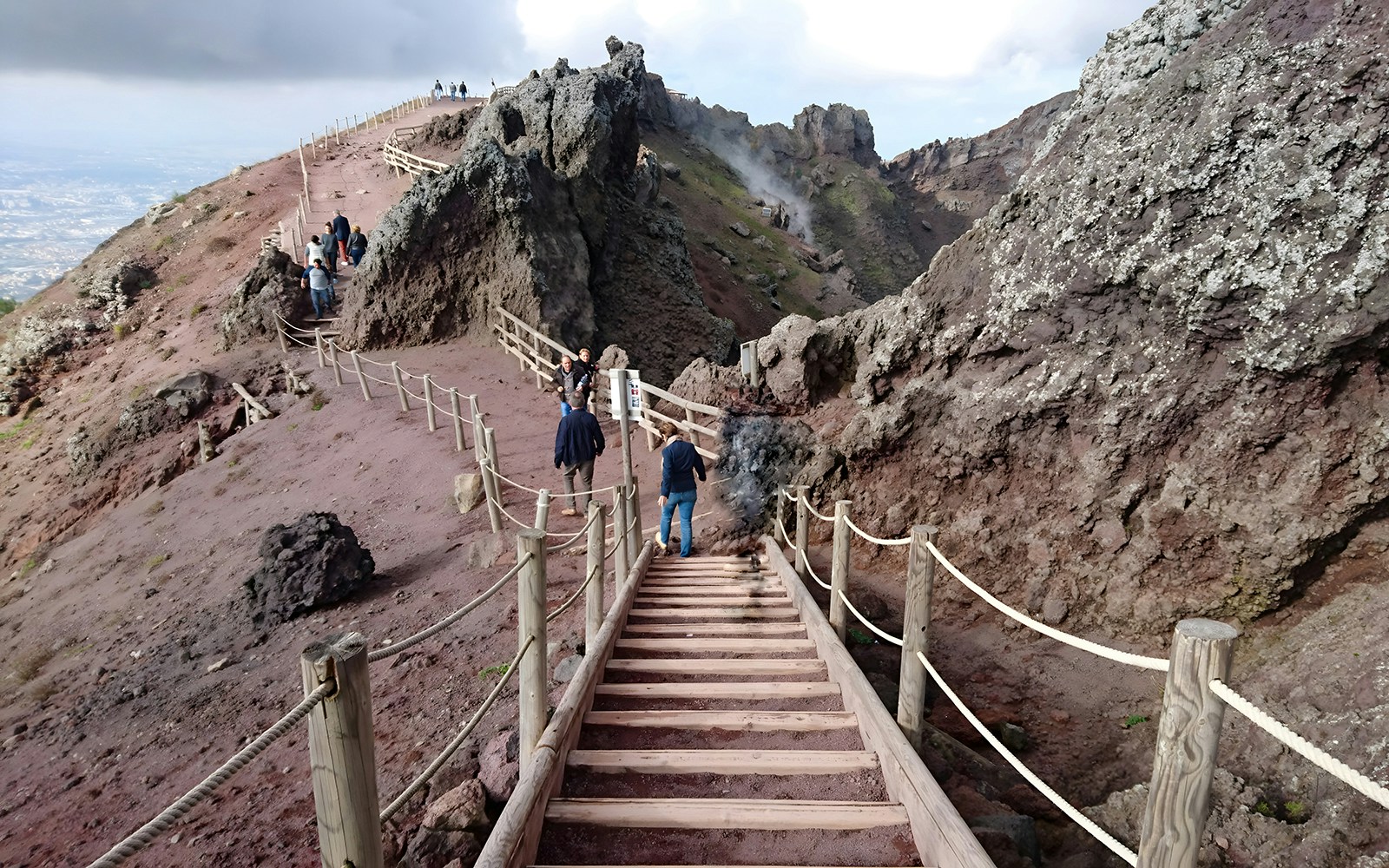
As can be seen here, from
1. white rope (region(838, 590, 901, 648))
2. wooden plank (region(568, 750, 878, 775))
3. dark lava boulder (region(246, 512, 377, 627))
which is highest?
white rope (region(838, 590, 901, 648))

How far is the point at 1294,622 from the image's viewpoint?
16.4 ft

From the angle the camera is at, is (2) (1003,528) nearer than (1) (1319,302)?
No

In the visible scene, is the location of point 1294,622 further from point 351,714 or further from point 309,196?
point 309,196

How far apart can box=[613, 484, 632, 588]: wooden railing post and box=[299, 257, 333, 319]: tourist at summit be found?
15.5 m

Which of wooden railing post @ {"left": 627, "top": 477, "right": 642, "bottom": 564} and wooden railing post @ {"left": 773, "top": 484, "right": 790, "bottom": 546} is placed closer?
wooden railing post @ {"left": 627, "top": 477, "right": 642, "bottom": 564}

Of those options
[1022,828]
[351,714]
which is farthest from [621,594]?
[351,714]

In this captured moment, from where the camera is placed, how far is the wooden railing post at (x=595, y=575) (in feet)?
16.5

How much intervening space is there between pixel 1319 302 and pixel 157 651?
38.3 feet

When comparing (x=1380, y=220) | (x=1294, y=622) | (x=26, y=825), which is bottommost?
(x=26, y=825)

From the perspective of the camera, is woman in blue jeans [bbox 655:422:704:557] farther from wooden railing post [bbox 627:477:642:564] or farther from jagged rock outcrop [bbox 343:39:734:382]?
jagged rock outcrop [bbox 343:39:734:382]

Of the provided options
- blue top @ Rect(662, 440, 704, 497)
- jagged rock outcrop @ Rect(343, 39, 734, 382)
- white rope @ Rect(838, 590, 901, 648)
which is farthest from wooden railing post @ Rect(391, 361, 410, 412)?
white rope @ Rect(838, 590, 901, 648)

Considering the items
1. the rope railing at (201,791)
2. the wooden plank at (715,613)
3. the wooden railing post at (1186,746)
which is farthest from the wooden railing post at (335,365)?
the wooden railing post at (1186,746)

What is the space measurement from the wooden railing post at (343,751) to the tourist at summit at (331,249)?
2107 centimetres

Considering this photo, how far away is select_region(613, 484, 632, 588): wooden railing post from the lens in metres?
6.64
